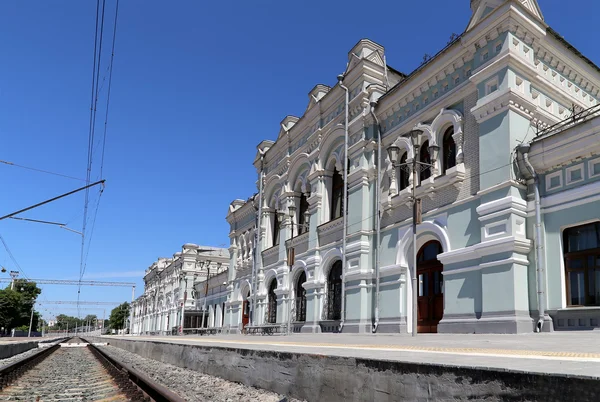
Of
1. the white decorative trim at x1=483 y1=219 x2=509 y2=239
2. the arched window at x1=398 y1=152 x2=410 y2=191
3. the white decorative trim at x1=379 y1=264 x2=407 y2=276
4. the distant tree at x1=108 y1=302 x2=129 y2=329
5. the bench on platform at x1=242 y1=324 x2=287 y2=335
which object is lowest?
the distant tree at x1=108 y1=302 x2=129 y2=329

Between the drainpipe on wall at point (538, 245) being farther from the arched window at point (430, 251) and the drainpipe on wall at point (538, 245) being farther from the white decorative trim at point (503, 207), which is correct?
the arched window at point (430, 251)

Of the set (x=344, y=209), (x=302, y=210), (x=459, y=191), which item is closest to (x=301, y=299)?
(x=302, y=210)

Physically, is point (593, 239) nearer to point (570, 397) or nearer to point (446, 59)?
point (446, 59)

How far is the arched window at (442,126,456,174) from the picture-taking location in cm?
1545

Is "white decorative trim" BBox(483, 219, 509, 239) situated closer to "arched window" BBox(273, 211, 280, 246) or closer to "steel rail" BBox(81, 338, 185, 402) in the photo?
"steel rail" BBox(81, 338, 185, 402)

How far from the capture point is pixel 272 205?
28406 millimetres

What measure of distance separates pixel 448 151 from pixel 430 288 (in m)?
4.33

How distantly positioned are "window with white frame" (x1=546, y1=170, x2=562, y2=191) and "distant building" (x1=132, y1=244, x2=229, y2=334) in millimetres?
29503

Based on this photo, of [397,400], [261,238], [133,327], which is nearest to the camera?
[397,400]

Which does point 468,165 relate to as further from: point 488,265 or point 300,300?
point 300,300

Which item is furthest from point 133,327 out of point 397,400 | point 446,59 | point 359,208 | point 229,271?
point 397,400

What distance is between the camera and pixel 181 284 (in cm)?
4734

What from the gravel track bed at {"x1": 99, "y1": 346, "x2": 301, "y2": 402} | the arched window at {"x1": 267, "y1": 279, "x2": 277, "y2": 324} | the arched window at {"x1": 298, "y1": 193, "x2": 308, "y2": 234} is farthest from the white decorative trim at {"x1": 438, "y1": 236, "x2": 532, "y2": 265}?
the arched window at {"x1": 267, "y1": 279, "x2": 277, "y2": 324}

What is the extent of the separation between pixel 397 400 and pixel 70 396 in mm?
5837
